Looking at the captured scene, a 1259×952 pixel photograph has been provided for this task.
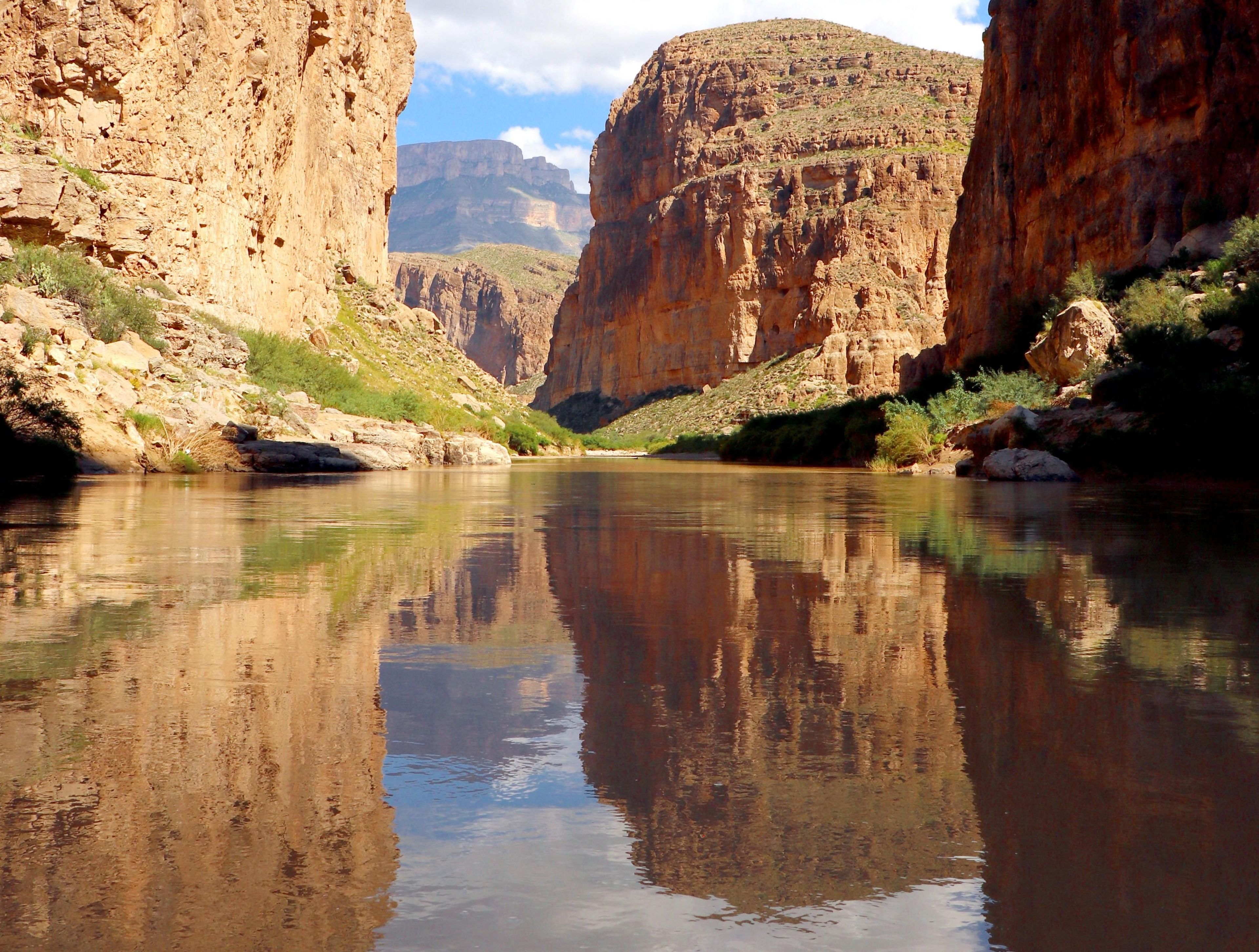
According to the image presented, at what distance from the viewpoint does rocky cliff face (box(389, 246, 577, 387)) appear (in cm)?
18375

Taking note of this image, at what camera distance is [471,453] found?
3653 cm

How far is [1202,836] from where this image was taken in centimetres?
259

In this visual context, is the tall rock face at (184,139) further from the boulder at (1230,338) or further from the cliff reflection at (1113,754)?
the cliff reflection at (1113,754)

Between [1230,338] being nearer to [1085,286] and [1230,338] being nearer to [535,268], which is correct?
[1085,286]

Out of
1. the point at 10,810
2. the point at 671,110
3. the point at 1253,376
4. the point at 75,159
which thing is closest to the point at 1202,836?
the point at 10,810

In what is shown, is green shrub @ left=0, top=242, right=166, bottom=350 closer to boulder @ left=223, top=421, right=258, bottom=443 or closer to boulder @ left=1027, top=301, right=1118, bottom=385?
boulder @ left=223, top=421, right=258, bottom=443

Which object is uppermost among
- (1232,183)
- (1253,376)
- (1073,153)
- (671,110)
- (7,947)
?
(671,110)

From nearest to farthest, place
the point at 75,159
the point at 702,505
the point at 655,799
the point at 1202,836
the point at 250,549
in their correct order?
the point at 1202,836, the point at 655,799, the point at 250,549, the point at 702,505, the point at 75,159

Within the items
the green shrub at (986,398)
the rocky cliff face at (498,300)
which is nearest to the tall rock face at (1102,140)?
the green shrub at (986,398)

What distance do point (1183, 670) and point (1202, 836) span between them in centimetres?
195

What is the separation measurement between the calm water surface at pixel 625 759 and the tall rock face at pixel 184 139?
26.8 metres

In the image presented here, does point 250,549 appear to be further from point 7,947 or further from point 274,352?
point 274,352

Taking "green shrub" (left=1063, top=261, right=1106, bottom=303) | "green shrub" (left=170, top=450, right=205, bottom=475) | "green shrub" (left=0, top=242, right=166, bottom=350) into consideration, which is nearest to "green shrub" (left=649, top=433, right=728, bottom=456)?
"green shrub" (left=1063, top=261, right=1106, bottom=303)

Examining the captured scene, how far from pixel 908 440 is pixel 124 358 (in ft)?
67.3
